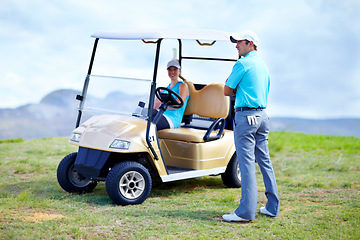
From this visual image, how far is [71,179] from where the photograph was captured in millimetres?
5586

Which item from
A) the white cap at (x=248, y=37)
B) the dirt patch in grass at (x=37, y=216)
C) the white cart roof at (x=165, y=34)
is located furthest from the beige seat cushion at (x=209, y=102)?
the dirt patch in grass at (x=37, y=216)

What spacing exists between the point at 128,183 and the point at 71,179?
91 centimetres

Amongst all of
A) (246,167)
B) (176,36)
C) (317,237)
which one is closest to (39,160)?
(176,36)

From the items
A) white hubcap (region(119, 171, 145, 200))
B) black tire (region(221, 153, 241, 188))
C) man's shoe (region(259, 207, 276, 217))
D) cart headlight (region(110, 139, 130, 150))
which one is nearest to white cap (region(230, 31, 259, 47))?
cart headlight (region(110, 139, 130, 150))

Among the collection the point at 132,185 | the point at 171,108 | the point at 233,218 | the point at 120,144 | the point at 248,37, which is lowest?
the point at 233,218

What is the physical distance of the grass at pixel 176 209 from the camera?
165 inches

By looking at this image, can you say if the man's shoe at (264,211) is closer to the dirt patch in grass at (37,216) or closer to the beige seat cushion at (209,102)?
the beige seat cushion at (209,102)

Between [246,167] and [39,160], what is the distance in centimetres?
488

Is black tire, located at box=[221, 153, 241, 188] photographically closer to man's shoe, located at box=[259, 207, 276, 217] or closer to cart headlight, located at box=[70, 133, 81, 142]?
man's shoe, located at box=[259, 207, 276, 217]

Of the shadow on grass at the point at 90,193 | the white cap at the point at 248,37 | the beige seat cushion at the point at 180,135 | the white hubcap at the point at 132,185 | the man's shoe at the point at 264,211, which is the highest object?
the white cap at the point at 248,37

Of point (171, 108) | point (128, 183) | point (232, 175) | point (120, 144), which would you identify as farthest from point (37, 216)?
point (232, 175)

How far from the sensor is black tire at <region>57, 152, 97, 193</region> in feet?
18.1

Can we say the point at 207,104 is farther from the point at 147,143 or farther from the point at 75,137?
the point at 75,137

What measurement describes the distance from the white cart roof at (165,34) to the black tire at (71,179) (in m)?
1.54
